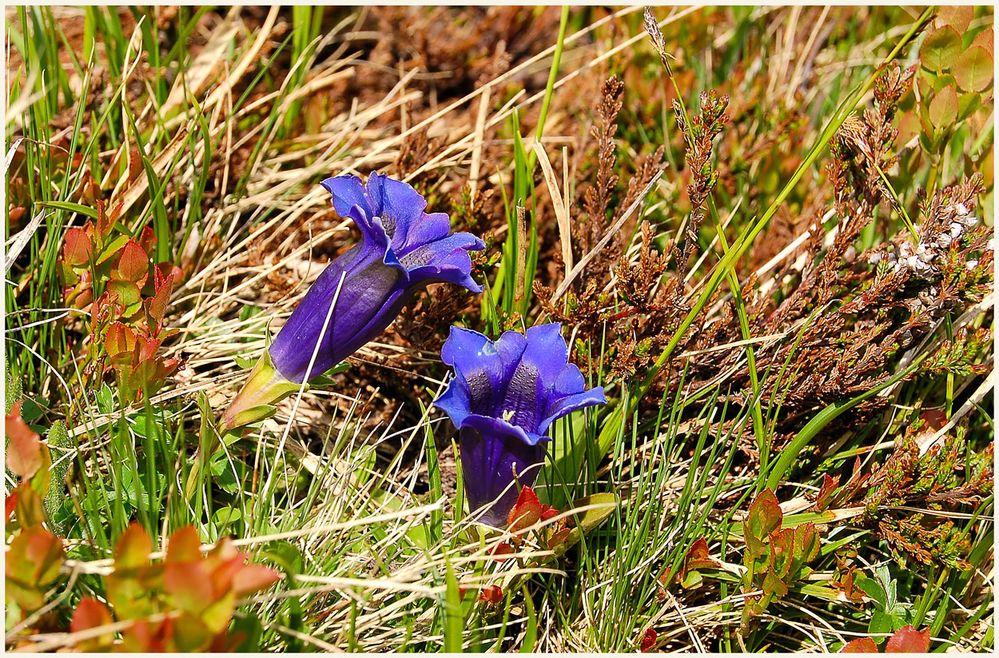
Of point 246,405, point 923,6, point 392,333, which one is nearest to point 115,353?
point 246,405

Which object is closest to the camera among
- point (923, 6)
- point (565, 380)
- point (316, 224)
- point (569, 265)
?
point (565, 380)

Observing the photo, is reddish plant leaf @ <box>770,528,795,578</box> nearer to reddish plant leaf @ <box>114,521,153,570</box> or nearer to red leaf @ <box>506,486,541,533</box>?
red leaf @ <box>506,486,541,533</box>

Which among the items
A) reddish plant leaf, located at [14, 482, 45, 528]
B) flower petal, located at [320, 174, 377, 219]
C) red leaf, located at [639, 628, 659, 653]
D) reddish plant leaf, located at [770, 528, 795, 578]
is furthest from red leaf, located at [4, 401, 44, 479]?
reddish plant leaf, located at [770, 528, 795, 578]

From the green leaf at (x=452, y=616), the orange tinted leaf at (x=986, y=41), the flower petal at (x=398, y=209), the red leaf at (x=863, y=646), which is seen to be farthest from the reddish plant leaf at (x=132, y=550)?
the orange tinted leaf at (x=986, y=41)

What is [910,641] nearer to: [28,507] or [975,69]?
[975,69]

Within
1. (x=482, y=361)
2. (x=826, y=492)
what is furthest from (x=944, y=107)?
(x=482, y=361)

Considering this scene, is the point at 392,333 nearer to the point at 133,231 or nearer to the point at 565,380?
the point at 133,231

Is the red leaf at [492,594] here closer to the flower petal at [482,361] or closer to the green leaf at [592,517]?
the green leaf at [592,517]
